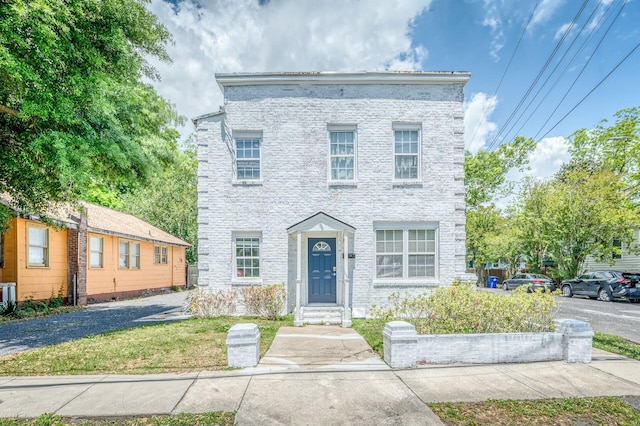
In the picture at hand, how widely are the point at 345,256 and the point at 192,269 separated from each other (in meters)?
19.3

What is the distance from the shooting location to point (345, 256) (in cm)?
1077

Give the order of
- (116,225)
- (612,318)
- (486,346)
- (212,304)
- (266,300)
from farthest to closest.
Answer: (116,225), (612,318), (212,304), (266,300), (486,346)

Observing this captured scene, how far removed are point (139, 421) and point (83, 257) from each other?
1369cm

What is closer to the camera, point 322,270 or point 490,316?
point 490,316

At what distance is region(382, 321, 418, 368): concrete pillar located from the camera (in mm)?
6258

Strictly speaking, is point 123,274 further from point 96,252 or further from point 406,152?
point 406,152

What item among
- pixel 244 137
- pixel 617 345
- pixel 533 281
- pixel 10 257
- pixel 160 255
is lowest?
pixel 533 281

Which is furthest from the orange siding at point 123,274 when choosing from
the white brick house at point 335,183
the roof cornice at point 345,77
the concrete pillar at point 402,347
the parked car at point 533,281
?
the parked car at point 533,281

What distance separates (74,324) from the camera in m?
10.7

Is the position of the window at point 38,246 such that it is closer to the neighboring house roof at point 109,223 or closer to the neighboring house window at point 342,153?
the neighboring house roof at point 109,223

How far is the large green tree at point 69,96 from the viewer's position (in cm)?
700

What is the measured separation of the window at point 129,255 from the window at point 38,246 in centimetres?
439

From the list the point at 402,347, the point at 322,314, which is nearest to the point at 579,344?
the point at 402,347

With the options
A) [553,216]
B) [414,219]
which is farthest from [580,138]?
[414,219]
